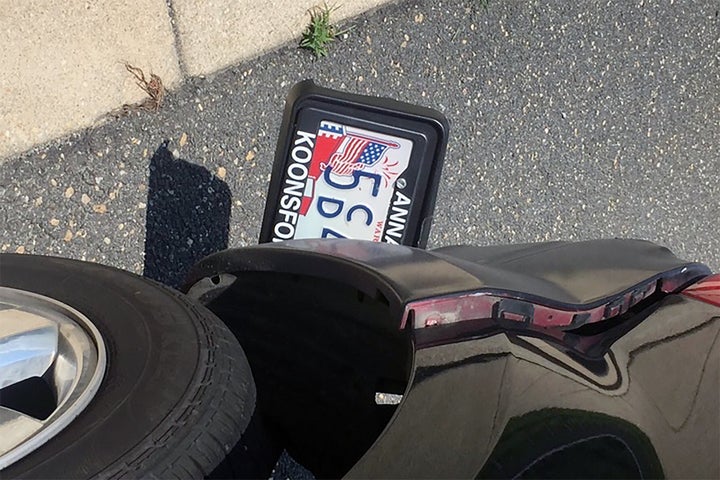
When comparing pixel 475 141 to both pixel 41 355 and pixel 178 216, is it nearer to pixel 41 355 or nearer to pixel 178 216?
pixel 178 216

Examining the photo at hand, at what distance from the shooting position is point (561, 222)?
3.09 metres

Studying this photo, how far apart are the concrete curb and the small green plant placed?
0.13 meters

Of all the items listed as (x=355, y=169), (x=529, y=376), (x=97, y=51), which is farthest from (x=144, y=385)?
(x=97, y=51)

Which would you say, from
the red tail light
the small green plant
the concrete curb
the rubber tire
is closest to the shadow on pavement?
the concrete curb

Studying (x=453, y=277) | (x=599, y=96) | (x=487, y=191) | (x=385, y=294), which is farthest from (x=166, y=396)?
(x=599, y=96)

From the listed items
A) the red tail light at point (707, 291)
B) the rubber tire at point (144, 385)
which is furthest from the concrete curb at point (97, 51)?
the red tail light at point (707, 291)

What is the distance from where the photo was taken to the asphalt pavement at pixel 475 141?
2.33 m

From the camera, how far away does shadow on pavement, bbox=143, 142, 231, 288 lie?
7.83 ft

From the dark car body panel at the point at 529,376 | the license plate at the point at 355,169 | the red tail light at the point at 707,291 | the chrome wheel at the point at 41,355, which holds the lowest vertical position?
the chrome wheel at the point at 41,355

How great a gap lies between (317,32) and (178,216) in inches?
29.9

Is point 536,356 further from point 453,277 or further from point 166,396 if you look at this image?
point 166,396

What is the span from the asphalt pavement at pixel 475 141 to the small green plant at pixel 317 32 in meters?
0.04

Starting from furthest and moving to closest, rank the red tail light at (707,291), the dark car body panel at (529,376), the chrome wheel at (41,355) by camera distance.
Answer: the red tail light at (707,291) → the chrome wheel at (41,355) → the dark car body panel at (529,376)

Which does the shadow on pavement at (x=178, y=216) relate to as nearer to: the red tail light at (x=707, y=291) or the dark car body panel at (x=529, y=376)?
the dark car body panel at (x=529, y=376)
